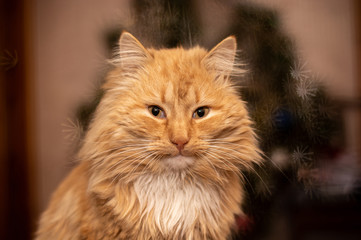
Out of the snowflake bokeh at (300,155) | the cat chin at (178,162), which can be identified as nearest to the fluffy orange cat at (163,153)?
the cat chin at (178,162)

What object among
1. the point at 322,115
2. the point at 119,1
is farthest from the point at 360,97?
the point at 119,1

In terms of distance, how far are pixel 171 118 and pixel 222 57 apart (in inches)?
7.7

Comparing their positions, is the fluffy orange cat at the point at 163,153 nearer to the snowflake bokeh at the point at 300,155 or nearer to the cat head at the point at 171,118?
the cat head at the point at 171,118

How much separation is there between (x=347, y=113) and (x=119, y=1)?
0.73 meters

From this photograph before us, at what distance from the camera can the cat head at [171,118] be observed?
625mm

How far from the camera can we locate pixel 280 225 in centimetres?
81

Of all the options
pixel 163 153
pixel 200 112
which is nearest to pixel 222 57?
pixel 200 112

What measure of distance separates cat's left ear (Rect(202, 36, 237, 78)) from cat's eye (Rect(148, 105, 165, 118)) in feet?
0.51

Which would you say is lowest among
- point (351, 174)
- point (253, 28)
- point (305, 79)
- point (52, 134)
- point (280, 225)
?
point (280, 225)

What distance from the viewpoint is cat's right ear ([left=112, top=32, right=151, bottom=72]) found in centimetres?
66

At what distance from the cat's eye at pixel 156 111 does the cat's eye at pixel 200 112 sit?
0.25 ft

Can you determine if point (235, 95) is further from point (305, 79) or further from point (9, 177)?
point (9, 177)

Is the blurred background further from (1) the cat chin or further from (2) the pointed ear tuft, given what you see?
(1) the cat chin

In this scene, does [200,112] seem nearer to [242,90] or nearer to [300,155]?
[242,90]
